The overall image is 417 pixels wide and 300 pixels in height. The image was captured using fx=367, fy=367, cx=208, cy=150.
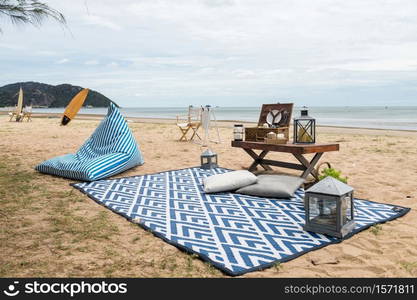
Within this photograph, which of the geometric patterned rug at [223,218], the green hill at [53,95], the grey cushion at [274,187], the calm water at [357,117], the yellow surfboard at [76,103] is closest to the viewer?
the geometric patterned rug at [223,218]

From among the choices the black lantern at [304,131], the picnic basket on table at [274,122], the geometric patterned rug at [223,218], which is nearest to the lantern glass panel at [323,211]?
the geometric patterned rug at [223,218]

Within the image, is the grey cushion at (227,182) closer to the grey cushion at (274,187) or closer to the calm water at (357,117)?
the grey cushion at (274,187)

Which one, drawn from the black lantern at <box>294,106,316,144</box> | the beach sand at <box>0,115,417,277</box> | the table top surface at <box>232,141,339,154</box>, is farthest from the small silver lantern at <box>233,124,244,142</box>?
the beach sand at <box>0,115,417,277</box>

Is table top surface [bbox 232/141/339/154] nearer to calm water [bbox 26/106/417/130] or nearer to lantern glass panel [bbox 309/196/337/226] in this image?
lantern glass panel [bbox 309/196/337/226]

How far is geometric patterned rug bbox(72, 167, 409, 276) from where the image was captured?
260 cm

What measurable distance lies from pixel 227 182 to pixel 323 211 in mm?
1420

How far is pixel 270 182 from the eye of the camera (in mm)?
4254

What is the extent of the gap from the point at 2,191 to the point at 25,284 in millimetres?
2642

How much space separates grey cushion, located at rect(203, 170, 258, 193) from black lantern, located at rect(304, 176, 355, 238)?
1.25m

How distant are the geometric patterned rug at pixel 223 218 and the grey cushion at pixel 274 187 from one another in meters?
0.08

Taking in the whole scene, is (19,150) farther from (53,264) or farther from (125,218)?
(53,264)

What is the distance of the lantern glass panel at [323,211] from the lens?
301 centimetres

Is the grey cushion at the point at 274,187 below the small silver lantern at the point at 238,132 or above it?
below

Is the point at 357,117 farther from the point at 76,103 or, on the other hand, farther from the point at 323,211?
the point at 323,211
